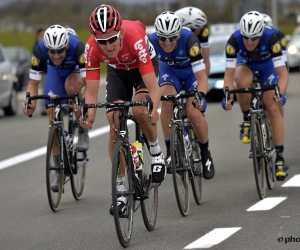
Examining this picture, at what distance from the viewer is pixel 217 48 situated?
84.3 ft

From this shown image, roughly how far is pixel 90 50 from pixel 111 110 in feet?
1.86

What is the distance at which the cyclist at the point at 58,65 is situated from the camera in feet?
34.5

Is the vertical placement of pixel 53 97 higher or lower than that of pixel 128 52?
lower

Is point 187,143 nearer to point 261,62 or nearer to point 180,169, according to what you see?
point 180,169

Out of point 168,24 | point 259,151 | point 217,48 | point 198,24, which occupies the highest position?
point 217,48

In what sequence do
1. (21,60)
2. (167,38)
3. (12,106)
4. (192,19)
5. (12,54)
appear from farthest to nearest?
(12,54), (21,60), (12,106), (192,19), (167,38)

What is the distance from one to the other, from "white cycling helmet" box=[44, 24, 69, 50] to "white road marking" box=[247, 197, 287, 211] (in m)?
2.76

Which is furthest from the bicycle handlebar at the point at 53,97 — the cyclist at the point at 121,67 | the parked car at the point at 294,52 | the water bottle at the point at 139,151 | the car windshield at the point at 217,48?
the parked car at the point at 294,52

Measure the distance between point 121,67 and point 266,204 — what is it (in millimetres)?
2226

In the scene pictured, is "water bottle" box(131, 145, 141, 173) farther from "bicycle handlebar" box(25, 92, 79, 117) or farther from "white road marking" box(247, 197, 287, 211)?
"bicycle handlebar" box(25, 92, 79, 117)

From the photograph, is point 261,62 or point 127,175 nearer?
point 127,175

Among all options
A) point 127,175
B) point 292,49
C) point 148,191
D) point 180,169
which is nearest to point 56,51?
point 180,169

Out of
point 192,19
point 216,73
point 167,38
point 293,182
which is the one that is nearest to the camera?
point 167,38

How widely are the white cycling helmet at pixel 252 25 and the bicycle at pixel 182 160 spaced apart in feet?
3.84
